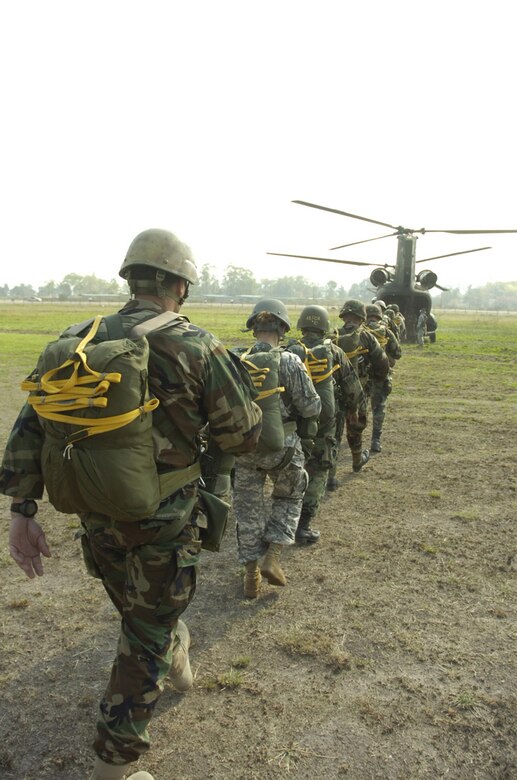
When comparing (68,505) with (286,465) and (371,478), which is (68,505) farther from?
(371,478)

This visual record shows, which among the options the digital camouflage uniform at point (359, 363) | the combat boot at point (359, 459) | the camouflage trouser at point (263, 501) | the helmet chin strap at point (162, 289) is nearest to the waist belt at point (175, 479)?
the helmet chin strap at point (162, 289)

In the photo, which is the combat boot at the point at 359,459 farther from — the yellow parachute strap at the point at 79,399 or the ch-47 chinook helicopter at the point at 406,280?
the ch-47 chinook helicopter at the point at 406,280

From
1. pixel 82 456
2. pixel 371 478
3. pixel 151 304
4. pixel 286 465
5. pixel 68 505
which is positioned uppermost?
pixel 151 304

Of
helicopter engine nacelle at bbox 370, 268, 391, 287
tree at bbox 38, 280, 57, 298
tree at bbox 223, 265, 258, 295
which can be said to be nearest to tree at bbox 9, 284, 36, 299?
tree at bbox 38, 280, 57, 298

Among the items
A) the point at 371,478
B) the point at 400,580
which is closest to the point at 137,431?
the point at 400,580

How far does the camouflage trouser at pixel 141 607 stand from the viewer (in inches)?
92.2

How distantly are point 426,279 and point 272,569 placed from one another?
21.0m

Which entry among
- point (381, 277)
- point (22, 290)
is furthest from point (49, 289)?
point (381, 277)

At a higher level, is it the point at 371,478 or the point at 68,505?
the point at 68,505

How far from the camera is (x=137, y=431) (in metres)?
2.22

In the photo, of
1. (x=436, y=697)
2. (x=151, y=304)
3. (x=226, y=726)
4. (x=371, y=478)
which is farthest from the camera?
(x=371, y=478)

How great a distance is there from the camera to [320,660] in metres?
3.46

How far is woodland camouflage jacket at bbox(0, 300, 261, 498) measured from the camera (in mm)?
2398

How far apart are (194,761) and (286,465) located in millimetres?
2061
